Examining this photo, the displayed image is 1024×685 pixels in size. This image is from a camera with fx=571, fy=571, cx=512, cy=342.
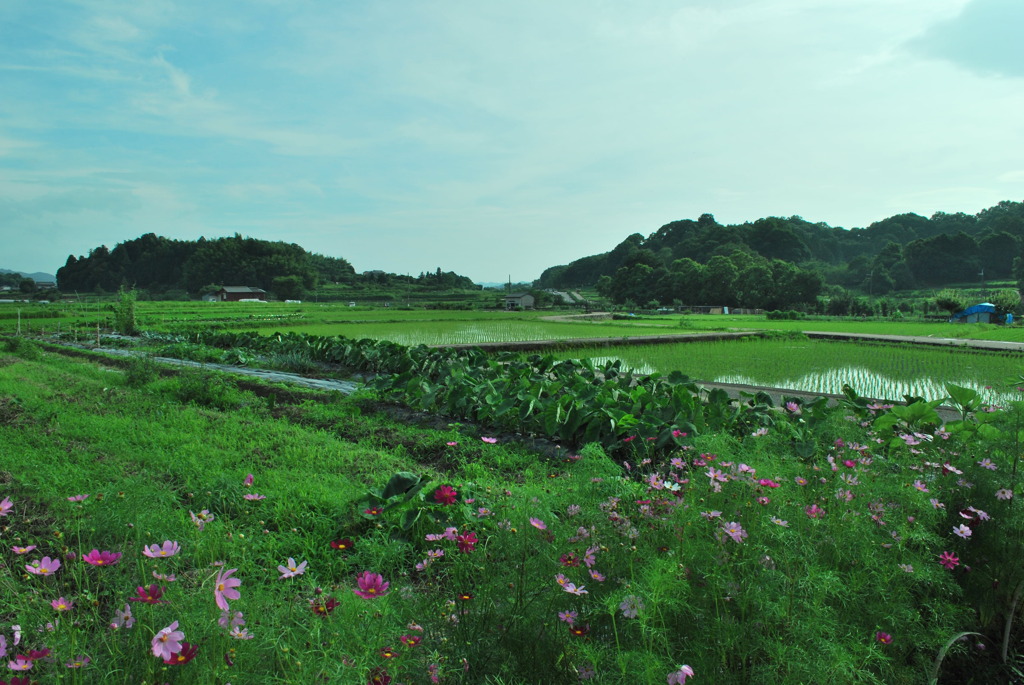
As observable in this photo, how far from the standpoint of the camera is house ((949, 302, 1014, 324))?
94.8 ft

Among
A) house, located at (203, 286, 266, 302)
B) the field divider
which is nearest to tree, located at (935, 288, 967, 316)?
the field divider

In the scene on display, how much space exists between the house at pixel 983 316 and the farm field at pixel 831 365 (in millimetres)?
18890

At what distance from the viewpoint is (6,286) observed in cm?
7406

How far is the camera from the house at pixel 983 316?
2890 centimetres

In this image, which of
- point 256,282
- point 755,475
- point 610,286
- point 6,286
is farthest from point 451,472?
point 6,286

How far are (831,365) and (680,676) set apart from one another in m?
12.3

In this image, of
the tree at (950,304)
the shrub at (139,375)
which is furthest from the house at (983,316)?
the shrub at (139,375)

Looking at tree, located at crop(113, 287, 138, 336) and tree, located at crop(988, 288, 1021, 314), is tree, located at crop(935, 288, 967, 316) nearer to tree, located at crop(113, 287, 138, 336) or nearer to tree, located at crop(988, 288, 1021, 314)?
tree, located at crop(988, 288, 1021, 314)

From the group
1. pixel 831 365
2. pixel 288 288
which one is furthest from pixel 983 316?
pixel 288 288

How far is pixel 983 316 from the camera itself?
97.9 ft

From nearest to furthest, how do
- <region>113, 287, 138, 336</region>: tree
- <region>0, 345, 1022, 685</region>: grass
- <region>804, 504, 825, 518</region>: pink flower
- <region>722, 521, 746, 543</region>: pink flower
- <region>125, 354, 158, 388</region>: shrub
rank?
<region>0, 345, 1022, 685</region>: grass
<region>722, 521, 746, 543</region>: pink flower
<region>804, 504, 825, 518</region>: pink flower
<region>125, 354, 158, 388</region>: shrub
<region>113, 287, 138, 336</region>: tree

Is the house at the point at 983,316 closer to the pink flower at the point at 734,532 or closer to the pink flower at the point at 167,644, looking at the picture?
the pink flower at the point at 734,532

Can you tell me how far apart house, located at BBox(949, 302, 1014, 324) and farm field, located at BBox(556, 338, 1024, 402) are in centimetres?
→ 1889

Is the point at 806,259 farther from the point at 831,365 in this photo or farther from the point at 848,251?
the point at 831,365
